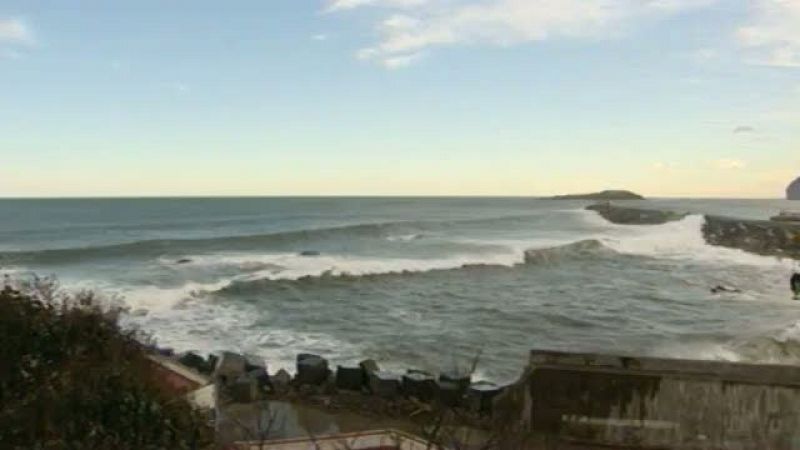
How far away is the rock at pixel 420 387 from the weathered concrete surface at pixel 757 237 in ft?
147

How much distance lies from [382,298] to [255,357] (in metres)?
12.9

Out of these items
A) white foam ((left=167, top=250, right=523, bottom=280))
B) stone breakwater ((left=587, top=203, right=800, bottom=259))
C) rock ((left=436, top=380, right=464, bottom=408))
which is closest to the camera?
rock ((left=436, top=380, right=464, bottom=408))

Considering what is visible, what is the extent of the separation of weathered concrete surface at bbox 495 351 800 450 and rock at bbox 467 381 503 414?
3.70 m

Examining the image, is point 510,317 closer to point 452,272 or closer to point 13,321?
point 452,272

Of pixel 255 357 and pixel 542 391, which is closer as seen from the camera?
pixel 542 391

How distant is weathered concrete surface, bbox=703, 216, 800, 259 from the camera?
5727 cm

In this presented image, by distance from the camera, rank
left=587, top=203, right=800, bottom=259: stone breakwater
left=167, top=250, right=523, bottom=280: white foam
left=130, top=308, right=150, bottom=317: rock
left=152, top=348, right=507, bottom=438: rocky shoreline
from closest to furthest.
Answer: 1. left=152, top=348, right=507, bottom=438: rocky shoreline
2. left=130, top=308, right=150, bottom=317: rock
3. left=167, top=250, right=523, bottom=280: white foam
4. left=587, top=203, right=800, bottom=259: stone breakwater

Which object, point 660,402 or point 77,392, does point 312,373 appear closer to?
point 77,392

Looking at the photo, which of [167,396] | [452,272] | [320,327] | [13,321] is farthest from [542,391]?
[452,272]

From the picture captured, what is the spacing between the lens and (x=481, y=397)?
15.5 meters

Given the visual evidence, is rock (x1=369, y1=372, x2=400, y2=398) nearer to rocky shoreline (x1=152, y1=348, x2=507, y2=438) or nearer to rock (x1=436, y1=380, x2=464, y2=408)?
rocky shoreline (x1=152, y1=348, x2=507, y2=438)

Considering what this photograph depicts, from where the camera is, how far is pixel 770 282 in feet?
131

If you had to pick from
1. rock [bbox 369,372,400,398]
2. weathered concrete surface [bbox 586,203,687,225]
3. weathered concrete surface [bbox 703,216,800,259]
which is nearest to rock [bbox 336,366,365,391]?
rock [bbox 369,372,400,398]

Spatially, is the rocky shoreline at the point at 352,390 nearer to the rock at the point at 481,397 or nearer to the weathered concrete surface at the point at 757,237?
the rock at the point at 481,397
